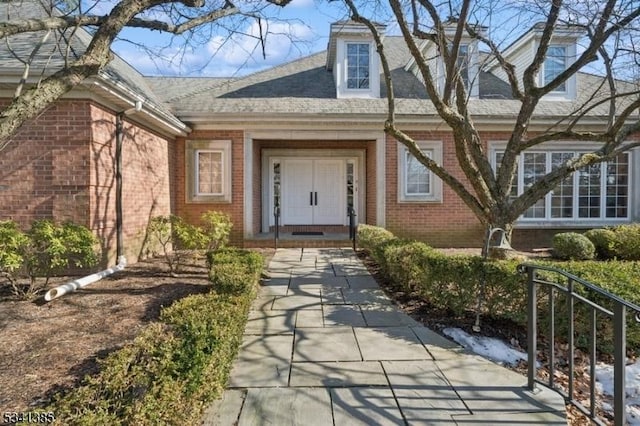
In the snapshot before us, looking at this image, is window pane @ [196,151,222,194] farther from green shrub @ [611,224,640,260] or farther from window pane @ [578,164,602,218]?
window pane @ [578,164,602,218]

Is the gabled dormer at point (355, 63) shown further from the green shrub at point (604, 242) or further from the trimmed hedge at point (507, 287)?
the trimmed hedge at point (507, 287)

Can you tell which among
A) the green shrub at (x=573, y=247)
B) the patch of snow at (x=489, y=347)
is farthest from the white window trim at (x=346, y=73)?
the patch of snow at (x=489, y=347)

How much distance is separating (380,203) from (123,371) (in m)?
8.95

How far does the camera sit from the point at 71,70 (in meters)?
3.14

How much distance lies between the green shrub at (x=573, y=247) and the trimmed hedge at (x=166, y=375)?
8.38 metres

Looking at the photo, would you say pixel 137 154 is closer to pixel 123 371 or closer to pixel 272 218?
pixel 272 218

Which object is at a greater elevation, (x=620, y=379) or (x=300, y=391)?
(x=620, y=379)

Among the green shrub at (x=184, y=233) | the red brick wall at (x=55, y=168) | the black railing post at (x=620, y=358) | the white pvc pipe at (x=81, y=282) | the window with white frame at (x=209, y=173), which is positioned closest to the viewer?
the black railing post at (x=620, y=358)

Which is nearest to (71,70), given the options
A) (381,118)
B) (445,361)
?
(445,361)

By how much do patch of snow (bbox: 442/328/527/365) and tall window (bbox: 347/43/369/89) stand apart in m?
8.47

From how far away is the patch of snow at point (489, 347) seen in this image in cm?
392

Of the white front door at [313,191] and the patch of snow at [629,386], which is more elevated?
the white front door at [313,191]

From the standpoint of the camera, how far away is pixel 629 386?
147 inches

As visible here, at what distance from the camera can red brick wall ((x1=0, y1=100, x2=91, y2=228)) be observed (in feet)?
22.1
